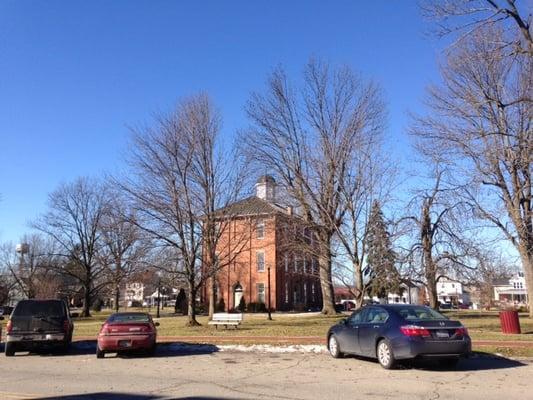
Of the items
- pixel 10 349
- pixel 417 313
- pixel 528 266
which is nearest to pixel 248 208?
pixel 10 349

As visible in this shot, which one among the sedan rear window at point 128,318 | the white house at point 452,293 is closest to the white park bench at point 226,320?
the sedan rear window at point 128,318

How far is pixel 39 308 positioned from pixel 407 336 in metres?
12.4

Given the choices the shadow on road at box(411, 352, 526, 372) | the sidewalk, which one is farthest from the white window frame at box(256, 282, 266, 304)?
the shadow on road at box(411, 352, 526, 372)

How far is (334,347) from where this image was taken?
49.9ft

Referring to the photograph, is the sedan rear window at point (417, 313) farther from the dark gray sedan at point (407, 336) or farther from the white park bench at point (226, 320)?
the white park bench at point (226, 320)

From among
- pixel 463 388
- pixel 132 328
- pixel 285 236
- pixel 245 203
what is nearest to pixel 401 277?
pixel 285 236

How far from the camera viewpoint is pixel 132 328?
54.3 feet

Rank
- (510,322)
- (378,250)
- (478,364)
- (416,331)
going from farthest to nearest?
(378,250) < (510,322) < (478,364) < (416,331)

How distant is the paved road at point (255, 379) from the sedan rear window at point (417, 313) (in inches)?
46.0

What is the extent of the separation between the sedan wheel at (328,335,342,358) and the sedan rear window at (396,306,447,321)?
9.33ft

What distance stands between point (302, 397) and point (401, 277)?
852 inches

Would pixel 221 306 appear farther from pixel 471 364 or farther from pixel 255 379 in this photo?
pixel 255 379

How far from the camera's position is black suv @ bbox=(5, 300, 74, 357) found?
57.7ft

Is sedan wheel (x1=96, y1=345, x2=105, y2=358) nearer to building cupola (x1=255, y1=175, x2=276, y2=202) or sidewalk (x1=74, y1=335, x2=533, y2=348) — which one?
sidewalk (x1=74, y1=335, x2=533, y2=348)
